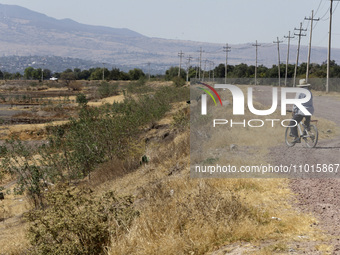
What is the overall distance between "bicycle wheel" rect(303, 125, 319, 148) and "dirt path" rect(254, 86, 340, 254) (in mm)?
164

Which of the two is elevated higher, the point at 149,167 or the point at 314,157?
the point at 314,157

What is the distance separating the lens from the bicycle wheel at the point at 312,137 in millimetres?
11652

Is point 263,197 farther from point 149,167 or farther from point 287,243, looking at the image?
point 149,167

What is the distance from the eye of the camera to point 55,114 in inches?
2291

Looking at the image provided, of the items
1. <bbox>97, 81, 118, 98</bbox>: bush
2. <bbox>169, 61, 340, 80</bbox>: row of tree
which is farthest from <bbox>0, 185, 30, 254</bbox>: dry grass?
<bbox>97, 81, 118, 98</bbox>: bush

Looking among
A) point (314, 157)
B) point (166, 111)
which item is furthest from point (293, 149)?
point (166, 111)

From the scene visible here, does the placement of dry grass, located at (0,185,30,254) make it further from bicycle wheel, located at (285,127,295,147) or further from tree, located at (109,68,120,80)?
tree, located at (109,68,120,80)

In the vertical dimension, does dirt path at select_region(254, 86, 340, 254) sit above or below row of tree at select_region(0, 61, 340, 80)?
below

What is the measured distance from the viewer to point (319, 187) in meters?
8.02

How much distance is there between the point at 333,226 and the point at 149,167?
311 inches

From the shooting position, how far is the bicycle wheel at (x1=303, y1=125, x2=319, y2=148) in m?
11.7

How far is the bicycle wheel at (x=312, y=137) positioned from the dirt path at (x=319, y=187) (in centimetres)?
16

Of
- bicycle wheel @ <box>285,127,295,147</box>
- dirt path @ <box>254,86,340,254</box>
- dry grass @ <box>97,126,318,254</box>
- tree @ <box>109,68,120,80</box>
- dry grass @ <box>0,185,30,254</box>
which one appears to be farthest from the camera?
tree @ <box>109,68,120,80</box>

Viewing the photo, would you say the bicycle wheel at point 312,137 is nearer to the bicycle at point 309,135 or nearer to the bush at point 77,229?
the bicycle at point 309,135
